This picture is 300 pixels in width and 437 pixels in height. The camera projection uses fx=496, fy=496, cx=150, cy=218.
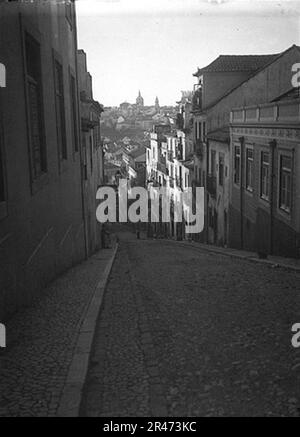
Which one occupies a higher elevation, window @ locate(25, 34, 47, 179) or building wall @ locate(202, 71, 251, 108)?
building wall @ locate(202, 71, 251, 108)

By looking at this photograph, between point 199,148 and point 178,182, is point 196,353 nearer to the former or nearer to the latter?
point 199,148

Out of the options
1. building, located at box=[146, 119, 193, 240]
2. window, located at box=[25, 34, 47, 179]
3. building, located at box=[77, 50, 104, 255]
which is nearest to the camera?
window, located at box=[25, 34, 47, 179]

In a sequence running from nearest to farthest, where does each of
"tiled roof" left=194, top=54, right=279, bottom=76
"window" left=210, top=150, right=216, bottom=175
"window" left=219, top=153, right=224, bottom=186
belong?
"window" left=219, top=153, right=224, bottom=186
"window" left=210, top=150, right=216, bottom=175
"tiled roof" left=194, top=54, right=279, bottom=76

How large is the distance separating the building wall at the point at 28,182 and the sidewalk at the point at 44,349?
12.5 inches

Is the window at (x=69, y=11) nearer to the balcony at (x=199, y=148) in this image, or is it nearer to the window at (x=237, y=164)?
the window at (x=237, y=164)

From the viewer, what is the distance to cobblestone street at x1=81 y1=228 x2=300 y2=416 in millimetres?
4539

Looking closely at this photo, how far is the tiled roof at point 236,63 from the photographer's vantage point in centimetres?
2820

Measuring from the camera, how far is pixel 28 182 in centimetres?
754

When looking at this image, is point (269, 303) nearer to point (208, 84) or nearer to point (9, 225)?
point (9, 225)

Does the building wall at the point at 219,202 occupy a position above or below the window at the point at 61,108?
below

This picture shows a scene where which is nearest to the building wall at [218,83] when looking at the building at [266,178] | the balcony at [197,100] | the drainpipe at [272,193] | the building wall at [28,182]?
the balcony at [197,100]

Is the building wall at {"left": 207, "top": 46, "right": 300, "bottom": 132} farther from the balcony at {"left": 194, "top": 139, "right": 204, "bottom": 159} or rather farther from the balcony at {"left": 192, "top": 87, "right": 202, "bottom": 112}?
the balcony at {"left": 192, "top": 87, "right": 202, "bottom": 112}

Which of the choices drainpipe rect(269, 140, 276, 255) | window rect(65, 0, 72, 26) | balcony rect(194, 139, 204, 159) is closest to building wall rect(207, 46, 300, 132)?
balcony rect(194, 139, 204, 159)

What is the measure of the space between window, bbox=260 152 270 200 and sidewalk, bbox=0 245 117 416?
9921 millimetres
